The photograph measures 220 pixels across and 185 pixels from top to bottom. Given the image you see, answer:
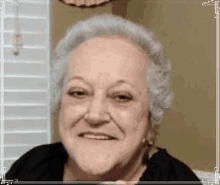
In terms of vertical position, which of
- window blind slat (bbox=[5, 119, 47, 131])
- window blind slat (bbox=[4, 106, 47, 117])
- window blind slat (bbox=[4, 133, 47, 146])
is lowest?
window blind slat (bbox=[4, 133, 47, 146])

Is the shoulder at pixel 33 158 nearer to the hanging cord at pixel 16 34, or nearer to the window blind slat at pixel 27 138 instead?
the window blind slat at pixel 27 138

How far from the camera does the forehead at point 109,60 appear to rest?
0.54 m

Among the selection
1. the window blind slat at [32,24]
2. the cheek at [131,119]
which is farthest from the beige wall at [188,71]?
the window blind slat at [32,24]

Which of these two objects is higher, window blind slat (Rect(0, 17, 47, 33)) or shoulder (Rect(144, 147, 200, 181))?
window blind slat (Rect(0, 17, 47, 33))

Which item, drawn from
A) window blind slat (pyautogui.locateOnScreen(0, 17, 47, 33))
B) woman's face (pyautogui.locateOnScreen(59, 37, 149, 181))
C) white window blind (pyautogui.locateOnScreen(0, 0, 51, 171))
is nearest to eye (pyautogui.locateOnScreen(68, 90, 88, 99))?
woman's face (pyautogui.locateOnScreen(59, 37, 149, 181))

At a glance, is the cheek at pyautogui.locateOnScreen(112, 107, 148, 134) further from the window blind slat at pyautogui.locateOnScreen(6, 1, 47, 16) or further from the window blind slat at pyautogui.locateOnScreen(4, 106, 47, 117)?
the window blind slat at pyautogui.locateOnScreen(6, 1, 47, 16)

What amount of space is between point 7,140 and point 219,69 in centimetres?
60

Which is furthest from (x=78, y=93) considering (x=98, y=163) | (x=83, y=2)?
(x=83, y=2)

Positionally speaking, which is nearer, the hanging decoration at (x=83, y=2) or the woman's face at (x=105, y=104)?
the woman's face at (x=105, y=104)

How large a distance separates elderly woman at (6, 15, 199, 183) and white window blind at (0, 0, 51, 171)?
41mm

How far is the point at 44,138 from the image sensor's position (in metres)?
0.68

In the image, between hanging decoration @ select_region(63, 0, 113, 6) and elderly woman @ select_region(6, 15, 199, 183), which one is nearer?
elderly woman @ select_region(6, 15, 199, 183)

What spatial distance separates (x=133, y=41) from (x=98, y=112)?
20 cm

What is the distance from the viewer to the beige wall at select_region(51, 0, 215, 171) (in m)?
0.63
